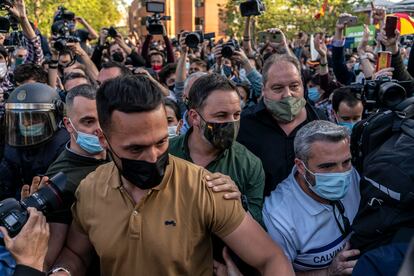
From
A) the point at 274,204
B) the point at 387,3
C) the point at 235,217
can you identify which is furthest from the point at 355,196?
the point at 387,3

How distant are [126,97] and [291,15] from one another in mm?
40282

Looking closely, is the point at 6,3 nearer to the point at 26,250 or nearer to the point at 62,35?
the point at 62,35

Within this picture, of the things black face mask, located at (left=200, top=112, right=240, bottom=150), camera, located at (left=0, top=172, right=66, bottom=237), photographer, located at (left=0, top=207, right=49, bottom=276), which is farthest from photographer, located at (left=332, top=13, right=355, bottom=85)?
photographer, located at (left=0, top=207, right=49, bottom=276)

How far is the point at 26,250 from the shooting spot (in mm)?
1951

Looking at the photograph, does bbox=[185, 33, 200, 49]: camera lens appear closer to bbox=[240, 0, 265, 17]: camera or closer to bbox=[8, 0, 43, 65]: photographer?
bbox=[240, 0, 265, 17]: camera

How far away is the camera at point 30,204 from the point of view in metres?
1.97

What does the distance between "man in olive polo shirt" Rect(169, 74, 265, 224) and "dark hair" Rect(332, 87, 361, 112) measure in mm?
1906

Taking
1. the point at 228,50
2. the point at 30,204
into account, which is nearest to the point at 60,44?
the point at 228,50

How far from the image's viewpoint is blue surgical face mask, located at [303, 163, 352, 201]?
8.75ft

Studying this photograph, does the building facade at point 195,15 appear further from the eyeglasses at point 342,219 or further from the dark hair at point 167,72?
the eyeglasses at point 342,219

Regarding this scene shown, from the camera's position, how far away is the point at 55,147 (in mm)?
3305

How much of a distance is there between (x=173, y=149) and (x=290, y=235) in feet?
3.34

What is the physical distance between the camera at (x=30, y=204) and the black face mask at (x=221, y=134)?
1.08m

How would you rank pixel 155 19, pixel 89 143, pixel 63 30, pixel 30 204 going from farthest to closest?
1. pixel 155 19
2. pixel 63 30
3. pixel 89 143
4. pixel 30 204
